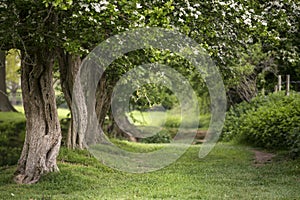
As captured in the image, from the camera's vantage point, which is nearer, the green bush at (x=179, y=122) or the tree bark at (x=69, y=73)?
the tree bark at (x=69, y=73)

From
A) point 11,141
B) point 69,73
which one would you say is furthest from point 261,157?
point 11,141

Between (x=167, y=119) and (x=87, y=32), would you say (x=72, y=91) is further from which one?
(x=167, y=119)

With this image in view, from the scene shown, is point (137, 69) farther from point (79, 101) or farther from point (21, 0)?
point (21, 0)

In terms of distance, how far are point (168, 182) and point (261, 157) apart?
5.60 meters

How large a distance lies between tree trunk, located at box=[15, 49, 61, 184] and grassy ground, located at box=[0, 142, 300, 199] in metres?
0.34

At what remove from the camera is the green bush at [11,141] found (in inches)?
618

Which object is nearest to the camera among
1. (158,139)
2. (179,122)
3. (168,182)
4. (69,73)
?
(168,182)

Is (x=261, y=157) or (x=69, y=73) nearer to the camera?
(x=69, y=73)

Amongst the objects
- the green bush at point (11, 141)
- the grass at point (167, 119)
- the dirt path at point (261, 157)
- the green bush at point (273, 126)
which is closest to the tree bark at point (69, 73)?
the green bush at point (11, 141)

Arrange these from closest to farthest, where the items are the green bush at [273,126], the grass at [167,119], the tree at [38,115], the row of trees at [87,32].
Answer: the row of trees at [87,32] < the tree at [38,115] < the green bush at [273,126] < the grass at [167,119]

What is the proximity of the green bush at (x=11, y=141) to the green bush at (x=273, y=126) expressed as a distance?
27.1 ft

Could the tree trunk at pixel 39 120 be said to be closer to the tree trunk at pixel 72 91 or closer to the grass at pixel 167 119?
the tree trunk at pixel 72 91

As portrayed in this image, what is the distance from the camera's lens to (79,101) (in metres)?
15.1

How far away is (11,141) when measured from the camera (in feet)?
62.7
